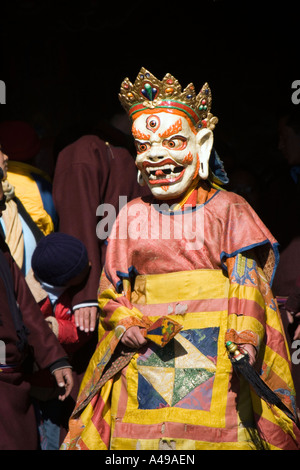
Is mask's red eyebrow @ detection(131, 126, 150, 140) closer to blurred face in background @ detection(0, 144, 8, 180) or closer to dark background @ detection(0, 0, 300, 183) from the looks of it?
blurred face in background @ detection(0, 144, 8, 180)

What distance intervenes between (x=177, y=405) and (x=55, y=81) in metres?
3.34

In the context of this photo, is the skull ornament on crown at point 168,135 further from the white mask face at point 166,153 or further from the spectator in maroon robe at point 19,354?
the spectator in maroon robe at point 19,354

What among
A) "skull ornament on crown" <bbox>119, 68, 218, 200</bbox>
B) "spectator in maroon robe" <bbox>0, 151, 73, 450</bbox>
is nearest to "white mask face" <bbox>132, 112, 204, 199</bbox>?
"skull ornament on crown" <bbox>119, 68, 218, 200</bbox>

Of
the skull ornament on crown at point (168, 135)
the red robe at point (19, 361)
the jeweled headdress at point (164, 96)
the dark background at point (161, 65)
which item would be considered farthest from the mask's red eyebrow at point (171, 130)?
the dark background at point (161, 65)

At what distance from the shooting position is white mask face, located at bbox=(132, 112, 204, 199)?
484cm

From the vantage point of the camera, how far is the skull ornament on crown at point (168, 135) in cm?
484

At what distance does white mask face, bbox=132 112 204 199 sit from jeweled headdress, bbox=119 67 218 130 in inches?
2.5

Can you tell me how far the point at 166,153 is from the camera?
4.83 meters

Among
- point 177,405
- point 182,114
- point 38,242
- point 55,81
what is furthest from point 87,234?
point 55,81

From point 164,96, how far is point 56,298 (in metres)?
1.32

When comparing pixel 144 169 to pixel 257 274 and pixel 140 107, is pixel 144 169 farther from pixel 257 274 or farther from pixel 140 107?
pixel 257 274

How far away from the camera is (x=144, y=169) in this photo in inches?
194

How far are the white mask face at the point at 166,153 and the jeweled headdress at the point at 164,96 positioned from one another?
65 millimetres

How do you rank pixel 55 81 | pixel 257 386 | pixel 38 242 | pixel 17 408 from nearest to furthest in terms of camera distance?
pixel 257 386 → pixel 17 408 → pixel 38 242 → pixel 55 81
